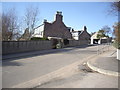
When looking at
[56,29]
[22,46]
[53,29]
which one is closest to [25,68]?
[22,46]

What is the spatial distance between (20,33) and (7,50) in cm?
751

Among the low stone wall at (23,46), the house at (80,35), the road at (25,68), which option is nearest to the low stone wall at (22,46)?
the low stone wall at (23,46)

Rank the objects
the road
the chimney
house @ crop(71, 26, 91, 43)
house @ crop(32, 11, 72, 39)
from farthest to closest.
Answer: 1. house @ crop(71, 26, 91, 43)
2. the chimney
3. house @ crop(32, 11, 72, 39)
4. the road

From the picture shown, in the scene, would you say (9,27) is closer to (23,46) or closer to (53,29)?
(23,46)

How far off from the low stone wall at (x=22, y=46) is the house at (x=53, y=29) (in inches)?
458

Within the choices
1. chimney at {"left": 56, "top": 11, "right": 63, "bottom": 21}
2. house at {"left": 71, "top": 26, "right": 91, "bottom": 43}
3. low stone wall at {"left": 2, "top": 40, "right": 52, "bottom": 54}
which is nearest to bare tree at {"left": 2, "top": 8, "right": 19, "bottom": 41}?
low stone wall at {"left": 2, "top": 40, "right": 52, "bottom": 54}

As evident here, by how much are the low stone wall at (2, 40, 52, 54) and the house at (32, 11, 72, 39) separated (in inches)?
458

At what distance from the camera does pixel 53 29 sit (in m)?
37.8

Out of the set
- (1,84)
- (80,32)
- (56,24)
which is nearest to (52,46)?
(56,24)

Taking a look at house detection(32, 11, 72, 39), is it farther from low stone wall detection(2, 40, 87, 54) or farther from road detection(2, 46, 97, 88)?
road detection(2, 46, 97, 88)

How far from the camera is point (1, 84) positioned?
5.22 metres

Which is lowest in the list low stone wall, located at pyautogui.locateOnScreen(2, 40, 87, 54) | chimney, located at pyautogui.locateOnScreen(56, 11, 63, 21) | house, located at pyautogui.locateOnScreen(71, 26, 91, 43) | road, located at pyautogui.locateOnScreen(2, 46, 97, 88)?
road, located at pyautogui.locateOnScreen(2, 46, 97, 88)

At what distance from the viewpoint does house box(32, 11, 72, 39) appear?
35237 mm

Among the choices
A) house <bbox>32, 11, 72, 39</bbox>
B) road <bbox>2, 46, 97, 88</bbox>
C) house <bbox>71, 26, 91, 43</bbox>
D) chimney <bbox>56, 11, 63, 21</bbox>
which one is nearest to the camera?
road <bbox>2, 46, 97, 88</bbox>
